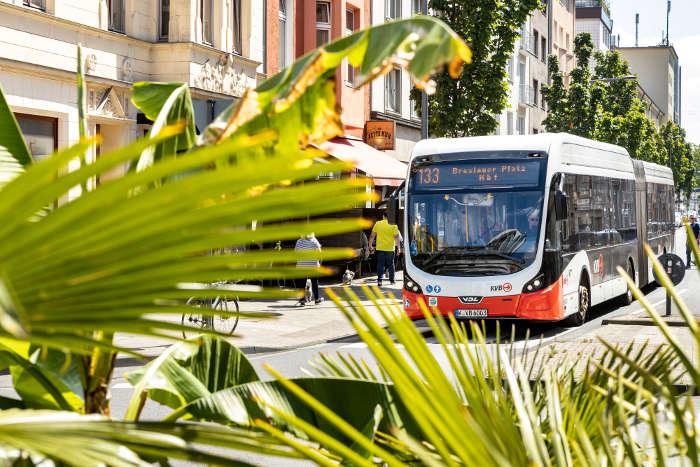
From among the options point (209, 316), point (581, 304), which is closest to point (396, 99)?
point (581, 304)

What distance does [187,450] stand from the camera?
1.21m

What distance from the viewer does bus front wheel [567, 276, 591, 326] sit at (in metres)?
19.0

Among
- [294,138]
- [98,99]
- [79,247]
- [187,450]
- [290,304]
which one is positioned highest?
[98,99]

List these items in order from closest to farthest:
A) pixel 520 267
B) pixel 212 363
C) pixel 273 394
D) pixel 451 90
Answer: pixel 273 394
pixel 212 363
pixel 520 267
pixel 451 90

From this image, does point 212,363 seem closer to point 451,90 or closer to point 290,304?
point 290,304

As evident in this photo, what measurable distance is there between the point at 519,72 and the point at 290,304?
1524 inches

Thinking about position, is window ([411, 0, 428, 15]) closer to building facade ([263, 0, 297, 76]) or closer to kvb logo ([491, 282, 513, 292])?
building facade ([263, 0, 297, 76])

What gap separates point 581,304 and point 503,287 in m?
2.65

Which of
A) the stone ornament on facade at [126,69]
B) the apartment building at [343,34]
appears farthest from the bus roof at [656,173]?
the stone ornament on facade at [126,69]

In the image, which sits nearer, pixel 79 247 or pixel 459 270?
pixel 79 247

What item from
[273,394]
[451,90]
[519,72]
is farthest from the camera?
[519,72]

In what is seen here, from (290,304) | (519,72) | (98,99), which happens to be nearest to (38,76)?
(98,99)

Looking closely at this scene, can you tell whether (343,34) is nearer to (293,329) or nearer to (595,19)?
(293,329)

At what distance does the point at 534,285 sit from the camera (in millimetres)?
17062
